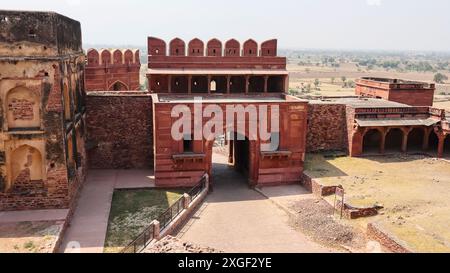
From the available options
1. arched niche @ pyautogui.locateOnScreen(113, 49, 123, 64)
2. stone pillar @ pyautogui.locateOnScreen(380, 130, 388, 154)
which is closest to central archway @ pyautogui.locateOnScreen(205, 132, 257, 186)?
stone pillar @ pyautogui.locateOnScreen(380, 130, 388, 154)

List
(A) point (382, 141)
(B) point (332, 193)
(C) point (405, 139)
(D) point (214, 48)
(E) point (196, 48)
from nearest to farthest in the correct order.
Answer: (B) point (332, 193)
(E) point (196, 48)
(D) point (214, 48)
(A) point (382, 141)
(C) point (405, 139)

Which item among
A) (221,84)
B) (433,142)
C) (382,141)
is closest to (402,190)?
(382,141)

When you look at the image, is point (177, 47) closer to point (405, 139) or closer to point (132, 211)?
point (132, 211)

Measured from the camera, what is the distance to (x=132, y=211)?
16.4 m

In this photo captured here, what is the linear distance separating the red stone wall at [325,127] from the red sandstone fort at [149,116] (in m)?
A: 0.05

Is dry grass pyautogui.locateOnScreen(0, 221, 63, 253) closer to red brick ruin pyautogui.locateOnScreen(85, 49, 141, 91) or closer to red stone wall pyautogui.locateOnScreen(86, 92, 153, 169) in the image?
red stone wall pyautogui.locateOnScreen(86, 92, 153, 169)

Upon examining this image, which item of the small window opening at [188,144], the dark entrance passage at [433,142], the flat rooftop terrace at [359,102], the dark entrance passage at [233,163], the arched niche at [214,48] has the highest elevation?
the arched niche at [214,48]

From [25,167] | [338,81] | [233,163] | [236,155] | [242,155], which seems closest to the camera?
[25,167]

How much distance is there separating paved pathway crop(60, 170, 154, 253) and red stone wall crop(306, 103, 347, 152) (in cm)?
854

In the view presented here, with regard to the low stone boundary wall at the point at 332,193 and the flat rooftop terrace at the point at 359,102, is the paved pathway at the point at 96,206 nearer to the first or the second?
the low stone boundary wall at the point at 332,193

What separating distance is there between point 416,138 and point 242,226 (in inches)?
544

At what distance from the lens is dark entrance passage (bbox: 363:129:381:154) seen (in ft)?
78.3

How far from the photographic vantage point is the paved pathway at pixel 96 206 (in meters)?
13.7

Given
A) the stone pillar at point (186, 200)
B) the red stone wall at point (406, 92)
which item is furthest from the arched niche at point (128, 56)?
the red stone wall at point (406, 92)
